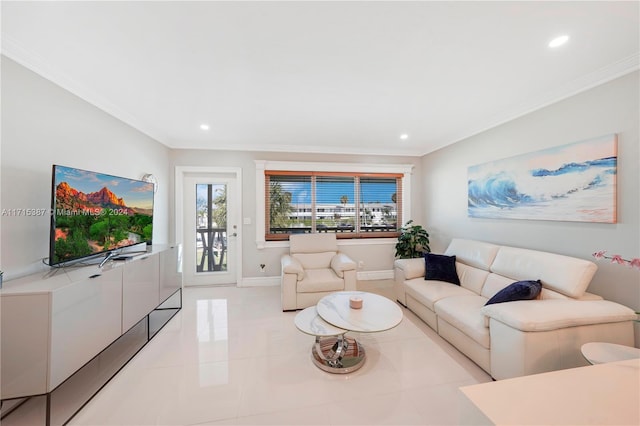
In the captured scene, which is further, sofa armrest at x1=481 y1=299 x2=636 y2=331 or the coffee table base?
the coffee table base

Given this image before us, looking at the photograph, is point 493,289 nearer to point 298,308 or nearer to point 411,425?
point 411,425

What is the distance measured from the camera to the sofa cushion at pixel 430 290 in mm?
2596

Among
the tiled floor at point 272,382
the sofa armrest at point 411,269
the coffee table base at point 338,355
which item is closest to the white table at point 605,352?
the tiled floor at point 272,382

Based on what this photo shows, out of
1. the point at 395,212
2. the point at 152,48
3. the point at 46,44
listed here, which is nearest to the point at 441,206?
the point at 395,212

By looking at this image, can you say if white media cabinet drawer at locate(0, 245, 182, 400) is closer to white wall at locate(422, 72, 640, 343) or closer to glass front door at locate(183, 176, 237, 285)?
glass front door at locate(183, 176, 237, 285)

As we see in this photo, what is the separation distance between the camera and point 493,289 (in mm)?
2502

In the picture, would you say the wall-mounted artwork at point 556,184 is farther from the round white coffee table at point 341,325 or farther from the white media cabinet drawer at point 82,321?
the white media cabinet drawer at point 82,321

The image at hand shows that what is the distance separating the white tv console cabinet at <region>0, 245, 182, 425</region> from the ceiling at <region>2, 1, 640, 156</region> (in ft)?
5.34

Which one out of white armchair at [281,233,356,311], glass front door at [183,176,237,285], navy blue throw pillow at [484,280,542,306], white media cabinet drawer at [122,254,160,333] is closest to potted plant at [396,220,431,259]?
white armchair at [281,233,356,311]

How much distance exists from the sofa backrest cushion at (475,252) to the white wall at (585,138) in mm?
271

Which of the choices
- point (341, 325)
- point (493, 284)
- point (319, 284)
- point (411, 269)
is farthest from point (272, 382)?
point (493, 284)

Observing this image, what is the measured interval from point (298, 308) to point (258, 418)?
1599 mm

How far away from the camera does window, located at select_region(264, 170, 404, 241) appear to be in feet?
13.8

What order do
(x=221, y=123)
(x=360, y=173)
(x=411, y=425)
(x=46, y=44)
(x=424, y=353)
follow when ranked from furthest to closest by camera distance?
(x=360, y=173) < (x=221, y=123) < (x=424, y=353) < (x=46, y=44) < (x=411, y=425)
